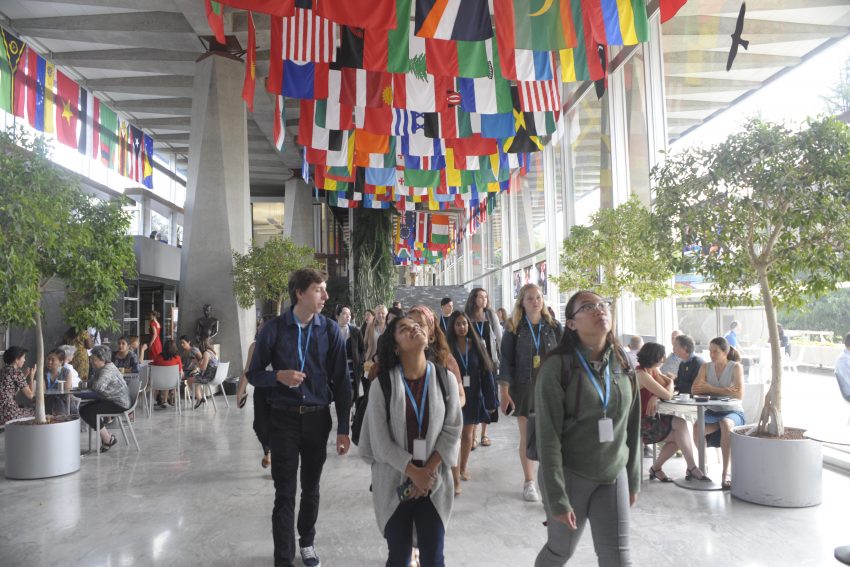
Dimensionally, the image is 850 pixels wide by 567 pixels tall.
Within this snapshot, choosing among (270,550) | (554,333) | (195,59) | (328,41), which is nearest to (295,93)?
(328,41)

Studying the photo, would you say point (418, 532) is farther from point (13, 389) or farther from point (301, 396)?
point (13, 389)

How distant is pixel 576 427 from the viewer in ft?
7.37

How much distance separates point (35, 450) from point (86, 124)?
12922 millimetres

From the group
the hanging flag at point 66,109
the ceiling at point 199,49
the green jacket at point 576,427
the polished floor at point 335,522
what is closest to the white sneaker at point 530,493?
the polished floor at point 335,522

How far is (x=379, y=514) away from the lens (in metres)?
2.39

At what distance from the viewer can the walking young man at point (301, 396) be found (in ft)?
10.6

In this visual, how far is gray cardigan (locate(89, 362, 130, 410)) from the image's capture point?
6.48 m

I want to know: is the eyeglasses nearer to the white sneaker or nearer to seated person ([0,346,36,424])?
the white sneaker

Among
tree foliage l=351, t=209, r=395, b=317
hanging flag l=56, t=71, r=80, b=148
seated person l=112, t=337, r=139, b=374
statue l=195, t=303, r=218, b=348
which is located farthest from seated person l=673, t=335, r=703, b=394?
hanging flag l=56, t=71, r=80, b=148

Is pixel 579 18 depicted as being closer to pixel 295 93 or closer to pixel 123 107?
pixel 295 93

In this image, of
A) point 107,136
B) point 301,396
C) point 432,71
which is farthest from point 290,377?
point 107,136

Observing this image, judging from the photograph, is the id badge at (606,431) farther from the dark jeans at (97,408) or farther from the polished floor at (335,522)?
the dark jeans at (97,408)

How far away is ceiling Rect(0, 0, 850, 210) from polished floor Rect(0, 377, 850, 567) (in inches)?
180

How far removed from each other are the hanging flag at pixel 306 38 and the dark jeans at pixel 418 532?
6.48 metres
